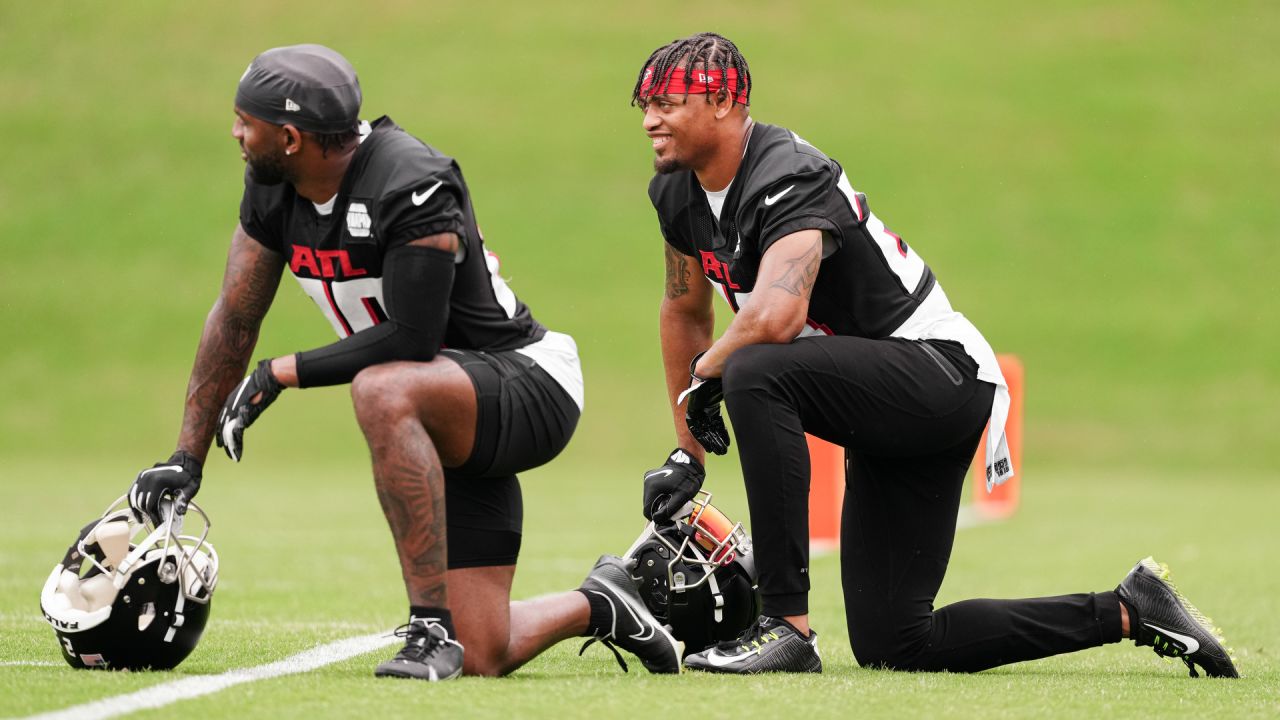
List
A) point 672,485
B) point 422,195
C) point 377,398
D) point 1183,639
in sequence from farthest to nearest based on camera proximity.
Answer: point 672,485 < point 1183,639 < point 422,195 < point 377,398

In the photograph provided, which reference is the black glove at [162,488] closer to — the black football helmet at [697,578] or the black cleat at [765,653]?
the black football helmet at [697,578]

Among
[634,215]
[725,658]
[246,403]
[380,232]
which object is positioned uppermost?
[634,215]

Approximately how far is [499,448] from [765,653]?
90 centimetres

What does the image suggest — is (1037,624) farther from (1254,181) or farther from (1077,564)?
(1254,181)

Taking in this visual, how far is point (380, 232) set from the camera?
4.06 meters

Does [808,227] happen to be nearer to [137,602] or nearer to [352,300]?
[352,300]

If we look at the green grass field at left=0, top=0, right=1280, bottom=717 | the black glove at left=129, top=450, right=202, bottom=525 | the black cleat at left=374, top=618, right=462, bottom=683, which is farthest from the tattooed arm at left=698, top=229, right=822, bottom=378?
the green grass field at left=0, top=0, right=1280, bottom=717

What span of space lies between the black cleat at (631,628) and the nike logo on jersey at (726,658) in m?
0.14

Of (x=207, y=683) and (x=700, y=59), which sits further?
(x=700, y=59)

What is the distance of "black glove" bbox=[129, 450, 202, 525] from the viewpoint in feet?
13.7

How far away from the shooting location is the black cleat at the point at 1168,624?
15.2ft

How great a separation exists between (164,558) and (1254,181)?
25.3 metres

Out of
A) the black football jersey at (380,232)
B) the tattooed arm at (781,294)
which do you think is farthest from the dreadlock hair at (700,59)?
the black football jersey at (380,232)

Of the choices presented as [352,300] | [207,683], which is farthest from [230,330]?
[207,683]
